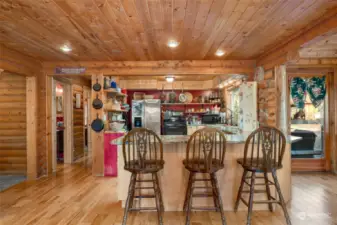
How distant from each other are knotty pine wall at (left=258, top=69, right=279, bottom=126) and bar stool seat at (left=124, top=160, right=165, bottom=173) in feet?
7.61

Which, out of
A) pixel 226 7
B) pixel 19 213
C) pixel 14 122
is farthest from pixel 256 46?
pixel 14 122

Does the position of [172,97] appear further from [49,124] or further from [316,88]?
[316,88]

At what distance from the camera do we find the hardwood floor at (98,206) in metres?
2.60

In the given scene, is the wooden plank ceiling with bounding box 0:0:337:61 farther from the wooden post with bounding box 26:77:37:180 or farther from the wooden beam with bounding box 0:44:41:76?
the wooden post with bounding box 26:77:37:180

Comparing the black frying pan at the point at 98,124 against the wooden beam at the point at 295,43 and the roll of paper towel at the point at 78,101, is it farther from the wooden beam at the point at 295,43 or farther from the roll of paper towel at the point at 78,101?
the wooden beam at the point at 295,43

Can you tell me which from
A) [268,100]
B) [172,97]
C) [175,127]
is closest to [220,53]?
[268,100]

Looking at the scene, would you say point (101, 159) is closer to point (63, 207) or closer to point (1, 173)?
point (63, 207)

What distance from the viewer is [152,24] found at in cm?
270

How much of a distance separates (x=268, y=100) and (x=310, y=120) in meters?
1.54

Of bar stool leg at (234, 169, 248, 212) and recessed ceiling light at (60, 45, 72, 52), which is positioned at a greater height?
recessed ceiling light at (60, 45, 72, 52)

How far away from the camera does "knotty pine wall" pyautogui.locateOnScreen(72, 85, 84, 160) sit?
603 centimetres

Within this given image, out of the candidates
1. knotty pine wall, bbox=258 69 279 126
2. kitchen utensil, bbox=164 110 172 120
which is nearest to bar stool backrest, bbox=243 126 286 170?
knotty pine wall, bbox=258 69 279 126

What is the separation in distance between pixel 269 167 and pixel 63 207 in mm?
2627

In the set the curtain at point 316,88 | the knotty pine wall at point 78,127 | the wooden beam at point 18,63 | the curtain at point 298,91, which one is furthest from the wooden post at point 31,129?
the curtain at point 316,88
